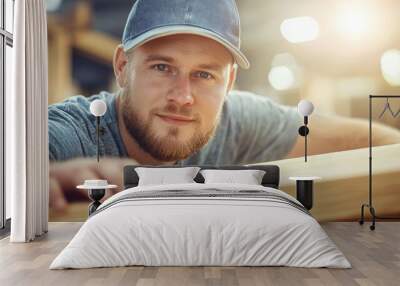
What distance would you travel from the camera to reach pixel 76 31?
Result: 8109 millimetres

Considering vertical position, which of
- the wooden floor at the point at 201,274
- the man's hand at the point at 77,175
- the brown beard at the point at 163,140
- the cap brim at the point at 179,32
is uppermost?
the cap brim at the point at 179,32

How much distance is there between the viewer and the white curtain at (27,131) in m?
6.44

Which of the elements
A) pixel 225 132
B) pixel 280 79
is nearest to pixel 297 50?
pixel 280 79

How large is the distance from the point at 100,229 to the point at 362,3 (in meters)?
4.98

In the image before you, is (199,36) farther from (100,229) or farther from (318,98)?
Result: (100,229)

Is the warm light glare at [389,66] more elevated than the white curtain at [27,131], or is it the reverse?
the warm light glare at [389,66]

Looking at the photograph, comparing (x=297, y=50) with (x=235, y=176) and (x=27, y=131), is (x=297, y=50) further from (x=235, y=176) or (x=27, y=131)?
(x=27, y=131)

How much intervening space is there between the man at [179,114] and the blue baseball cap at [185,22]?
0.5 inches

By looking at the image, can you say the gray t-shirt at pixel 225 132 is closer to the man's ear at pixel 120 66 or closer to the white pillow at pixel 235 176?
the man's ear at pixel 120 66

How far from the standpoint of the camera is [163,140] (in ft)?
26.0

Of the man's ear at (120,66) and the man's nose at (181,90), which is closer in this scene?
the man's nose at (181,90)

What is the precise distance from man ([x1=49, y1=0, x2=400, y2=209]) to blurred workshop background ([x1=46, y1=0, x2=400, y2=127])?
161mm

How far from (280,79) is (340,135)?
1.08m

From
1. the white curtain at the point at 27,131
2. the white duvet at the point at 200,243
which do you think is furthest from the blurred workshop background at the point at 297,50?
the white duvet at the point at 200,243
